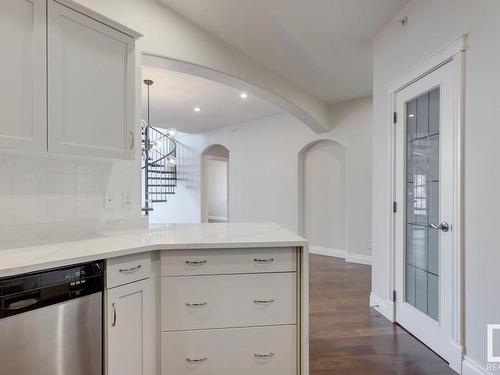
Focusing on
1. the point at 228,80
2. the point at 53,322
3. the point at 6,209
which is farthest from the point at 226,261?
the point at 228,80

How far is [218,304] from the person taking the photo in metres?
1.68

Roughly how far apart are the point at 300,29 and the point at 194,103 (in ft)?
9.57

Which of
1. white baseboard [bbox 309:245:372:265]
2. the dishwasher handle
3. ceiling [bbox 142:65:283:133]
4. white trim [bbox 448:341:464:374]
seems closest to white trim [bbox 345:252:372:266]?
white baseboard [bbox 309:245:372:265]

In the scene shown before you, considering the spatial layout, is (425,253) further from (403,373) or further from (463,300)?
(403,373)

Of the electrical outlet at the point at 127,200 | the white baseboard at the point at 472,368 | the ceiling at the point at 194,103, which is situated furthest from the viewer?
the ceiling at the point at 194,103

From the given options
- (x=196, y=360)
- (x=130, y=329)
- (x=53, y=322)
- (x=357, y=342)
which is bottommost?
(x=357, y=342)

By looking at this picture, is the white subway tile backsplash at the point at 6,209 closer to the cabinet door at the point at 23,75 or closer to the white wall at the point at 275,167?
the cabinet door at the point at 23,75

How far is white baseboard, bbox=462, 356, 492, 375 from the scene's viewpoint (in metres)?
1.76

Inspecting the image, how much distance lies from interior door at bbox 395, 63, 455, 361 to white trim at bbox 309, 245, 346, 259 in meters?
2.71

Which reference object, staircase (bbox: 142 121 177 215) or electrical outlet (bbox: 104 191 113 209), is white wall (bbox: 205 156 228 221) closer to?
staircase (bbox: 142 121 177 215)

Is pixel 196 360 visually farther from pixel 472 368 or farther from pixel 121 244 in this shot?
pixel 472 368

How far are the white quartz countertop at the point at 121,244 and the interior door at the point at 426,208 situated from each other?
125 centimetres

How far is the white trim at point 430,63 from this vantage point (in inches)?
76.7

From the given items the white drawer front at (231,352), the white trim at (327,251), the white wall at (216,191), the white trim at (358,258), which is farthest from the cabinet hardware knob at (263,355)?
the white wall at (216,191)
